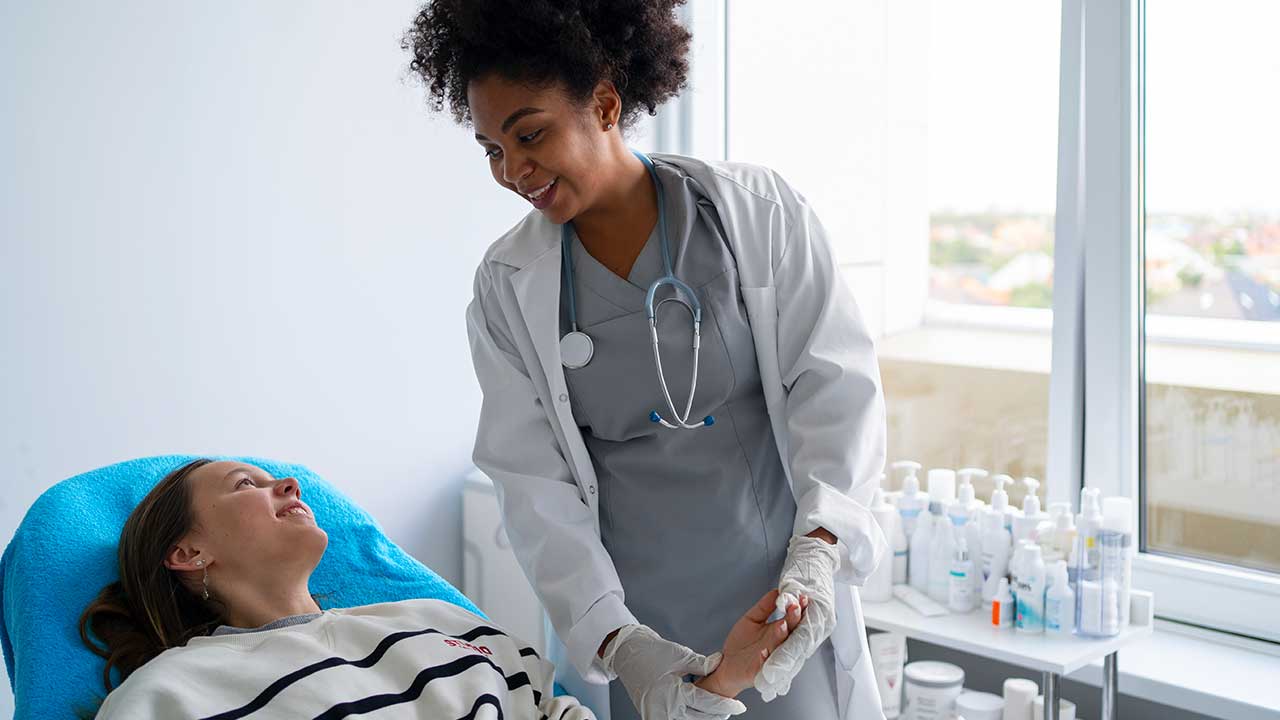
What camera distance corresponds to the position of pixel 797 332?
1.44 meters

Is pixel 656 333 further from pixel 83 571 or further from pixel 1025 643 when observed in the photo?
pixel 1025 643

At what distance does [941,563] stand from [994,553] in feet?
0.35

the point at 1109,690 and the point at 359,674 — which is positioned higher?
the point at 359,674

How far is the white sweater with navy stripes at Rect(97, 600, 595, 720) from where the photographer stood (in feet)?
4.22

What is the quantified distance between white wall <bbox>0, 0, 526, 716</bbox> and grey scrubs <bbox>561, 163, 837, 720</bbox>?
1.01 m

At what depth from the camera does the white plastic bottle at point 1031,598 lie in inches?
76.3

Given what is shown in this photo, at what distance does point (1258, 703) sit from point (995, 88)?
1.31 m

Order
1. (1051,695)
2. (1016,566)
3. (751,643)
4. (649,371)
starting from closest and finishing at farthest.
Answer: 1. (751,643)
2. (649,371)
3. (1051,695)
4. (1016,566)

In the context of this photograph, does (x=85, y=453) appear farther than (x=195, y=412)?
No

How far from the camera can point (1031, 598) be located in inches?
76.4

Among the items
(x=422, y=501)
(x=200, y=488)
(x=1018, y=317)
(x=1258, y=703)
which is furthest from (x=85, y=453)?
(x=1258, y=703)

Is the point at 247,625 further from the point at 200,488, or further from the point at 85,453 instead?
the point at 85,453

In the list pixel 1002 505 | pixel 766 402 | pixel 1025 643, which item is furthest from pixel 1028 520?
pixel 766 402

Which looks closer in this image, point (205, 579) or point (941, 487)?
point (205, 579)
